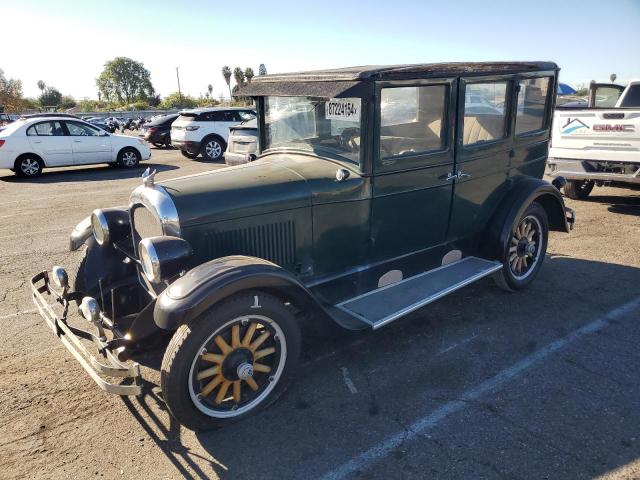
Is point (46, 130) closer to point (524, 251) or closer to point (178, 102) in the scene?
point (524, 251)

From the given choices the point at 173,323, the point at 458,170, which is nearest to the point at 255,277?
the point at 173,323

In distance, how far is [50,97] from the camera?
76250 millimetres

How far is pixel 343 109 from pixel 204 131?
12.4 m

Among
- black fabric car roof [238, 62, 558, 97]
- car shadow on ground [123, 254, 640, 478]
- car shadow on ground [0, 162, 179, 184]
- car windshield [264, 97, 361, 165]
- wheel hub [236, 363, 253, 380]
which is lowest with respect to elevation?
car shadow on ground [0, 162, 179, 184]

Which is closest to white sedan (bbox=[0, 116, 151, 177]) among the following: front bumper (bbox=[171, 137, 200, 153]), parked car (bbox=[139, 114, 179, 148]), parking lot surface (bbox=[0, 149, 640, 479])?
front bumper (bbox=[171, 137, 200, 153])

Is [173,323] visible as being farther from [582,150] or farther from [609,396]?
[582,150]


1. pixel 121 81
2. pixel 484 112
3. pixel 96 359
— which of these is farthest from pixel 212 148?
pixel 121 81

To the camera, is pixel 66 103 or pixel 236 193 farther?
pixel 66 103

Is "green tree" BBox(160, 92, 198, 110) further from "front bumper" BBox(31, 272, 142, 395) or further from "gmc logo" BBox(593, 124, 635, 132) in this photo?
"front bumper" BBox(31, 272, 142, 395)

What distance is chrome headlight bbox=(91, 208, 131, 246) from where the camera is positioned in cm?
366

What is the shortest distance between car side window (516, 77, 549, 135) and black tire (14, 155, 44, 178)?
12.3m

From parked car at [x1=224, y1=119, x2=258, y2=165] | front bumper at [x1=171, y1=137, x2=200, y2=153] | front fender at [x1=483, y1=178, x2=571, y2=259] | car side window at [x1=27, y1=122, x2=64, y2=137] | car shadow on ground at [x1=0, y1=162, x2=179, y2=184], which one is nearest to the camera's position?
front fender at [x1=483, y1=178, x2=571, y2=259]

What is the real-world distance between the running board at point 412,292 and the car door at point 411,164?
10.9 inches

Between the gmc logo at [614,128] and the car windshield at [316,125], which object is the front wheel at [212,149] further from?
the car windshield at [316,125]
